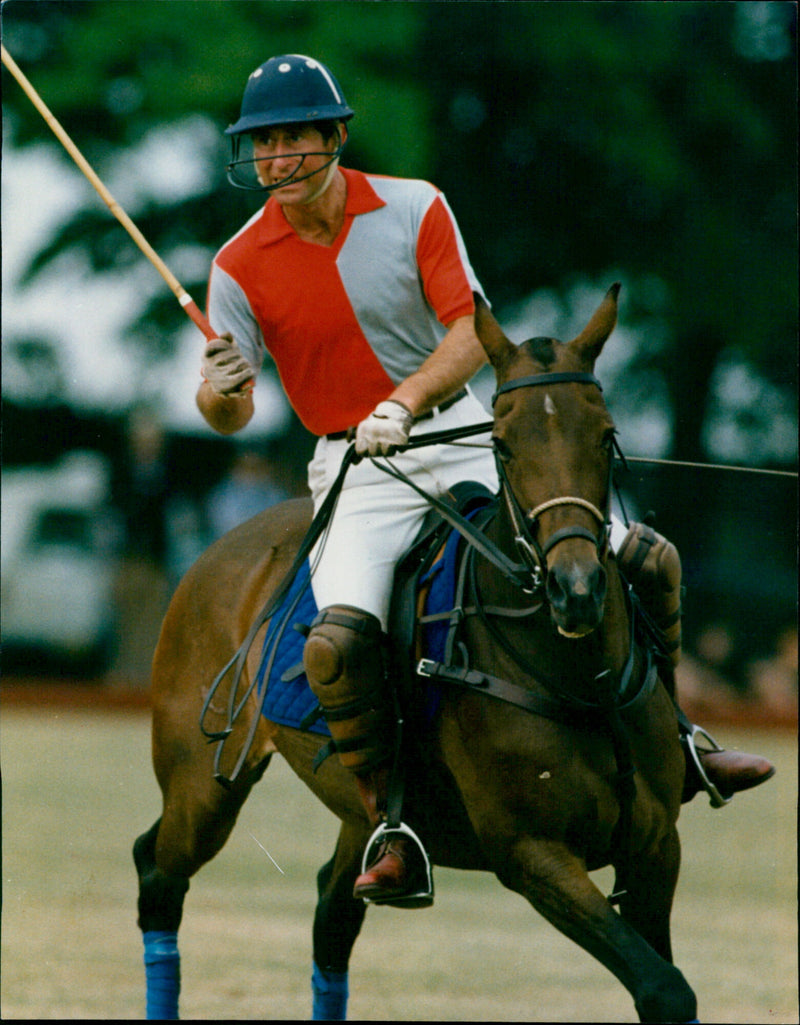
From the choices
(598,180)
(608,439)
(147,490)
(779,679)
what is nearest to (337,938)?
(608,439)

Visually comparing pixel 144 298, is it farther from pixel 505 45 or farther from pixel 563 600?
pixel 563 600

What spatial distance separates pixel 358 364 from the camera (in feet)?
15.8

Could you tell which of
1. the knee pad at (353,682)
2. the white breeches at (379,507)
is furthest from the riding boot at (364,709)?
the white breeches at (379,507)

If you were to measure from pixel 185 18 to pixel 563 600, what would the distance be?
1194 centimetres

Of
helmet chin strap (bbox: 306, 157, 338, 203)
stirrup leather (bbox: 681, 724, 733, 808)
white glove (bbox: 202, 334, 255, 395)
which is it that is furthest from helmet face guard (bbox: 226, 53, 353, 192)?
stirrup leather (bbox: 681, 724, 733, 808)

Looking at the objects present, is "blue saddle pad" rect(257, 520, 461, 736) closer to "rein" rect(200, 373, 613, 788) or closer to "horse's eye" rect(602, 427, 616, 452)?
"rein" rect(200, 373, 613, 788)

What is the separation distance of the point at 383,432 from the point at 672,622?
1.12 m

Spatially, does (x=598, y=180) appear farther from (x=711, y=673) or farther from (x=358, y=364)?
(x=358, y=364)

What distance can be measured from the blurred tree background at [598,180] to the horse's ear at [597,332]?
1023cm

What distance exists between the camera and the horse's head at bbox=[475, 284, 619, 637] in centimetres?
352

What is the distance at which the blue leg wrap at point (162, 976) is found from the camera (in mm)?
5465

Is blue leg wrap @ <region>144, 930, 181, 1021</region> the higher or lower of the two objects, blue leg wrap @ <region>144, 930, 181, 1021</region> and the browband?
the lower

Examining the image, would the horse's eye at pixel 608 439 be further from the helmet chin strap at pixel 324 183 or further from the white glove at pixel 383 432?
the helmet chin strap at pixel 324 183

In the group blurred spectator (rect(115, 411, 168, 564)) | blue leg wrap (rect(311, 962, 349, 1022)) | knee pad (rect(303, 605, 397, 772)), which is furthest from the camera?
blurred spectator (rect(115, 411, 168, 564))
